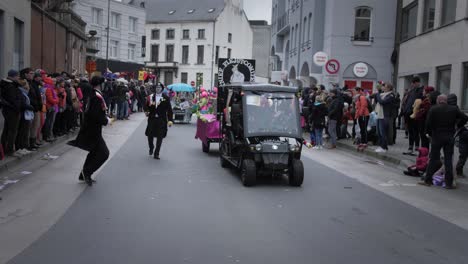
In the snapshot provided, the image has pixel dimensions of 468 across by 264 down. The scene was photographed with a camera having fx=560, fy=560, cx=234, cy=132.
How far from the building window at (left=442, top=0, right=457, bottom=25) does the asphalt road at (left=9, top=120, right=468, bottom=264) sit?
1193cm

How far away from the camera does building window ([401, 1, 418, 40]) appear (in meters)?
25.7

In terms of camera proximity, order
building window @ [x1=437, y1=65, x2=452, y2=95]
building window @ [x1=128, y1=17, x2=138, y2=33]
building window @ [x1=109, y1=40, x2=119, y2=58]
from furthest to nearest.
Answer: building window @ [x1=128, y1=17, x2=138, y2=33] < building window @ [x1=109, y1=40, x2=119, y2=58] < building window @ [x1=437, y1=65, x2=452, y2=95]

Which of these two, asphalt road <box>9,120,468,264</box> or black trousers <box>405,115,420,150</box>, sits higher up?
black trousers <box>405,115,420,150</box>

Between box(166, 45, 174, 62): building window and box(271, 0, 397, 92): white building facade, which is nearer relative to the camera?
box(271, 0, 397, 92): white building facade

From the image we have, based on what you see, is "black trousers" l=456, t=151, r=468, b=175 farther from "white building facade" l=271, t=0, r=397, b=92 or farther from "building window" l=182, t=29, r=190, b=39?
"building window" l=182, t=29, r=190, b=39

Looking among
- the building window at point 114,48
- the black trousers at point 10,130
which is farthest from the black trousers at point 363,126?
the building window at point 114,48

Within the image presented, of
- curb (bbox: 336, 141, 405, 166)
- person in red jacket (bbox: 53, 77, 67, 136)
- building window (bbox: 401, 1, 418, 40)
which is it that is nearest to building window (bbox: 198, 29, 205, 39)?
building window (bbox: 401, 1, 418, 40)

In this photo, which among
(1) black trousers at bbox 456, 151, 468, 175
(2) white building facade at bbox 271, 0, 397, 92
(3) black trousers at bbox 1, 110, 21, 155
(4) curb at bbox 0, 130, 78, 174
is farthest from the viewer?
(2) white building facade at bbox 271, 0, 397, 92

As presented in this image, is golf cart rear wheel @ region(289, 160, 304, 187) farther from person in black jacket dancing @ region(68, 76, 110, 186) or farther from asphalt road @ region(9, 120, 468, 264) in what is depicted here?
person in black jacket dancing @ region(68, 76, 110, 186)

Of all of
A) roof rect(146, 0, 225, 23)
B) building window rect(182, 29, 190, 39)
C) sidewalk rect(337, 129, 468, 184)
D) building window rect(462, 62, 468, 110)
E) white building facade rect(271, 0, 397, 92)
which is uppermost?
roof rect(146, 0, 225, 23)

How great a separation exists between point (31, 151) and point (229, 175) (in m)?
4.64

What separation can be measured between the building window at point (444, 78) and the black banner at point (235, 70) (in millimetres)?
→ 7181

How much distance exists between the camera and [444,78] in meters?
20.8

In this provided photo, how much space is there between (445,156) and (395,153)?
4.74 metres
